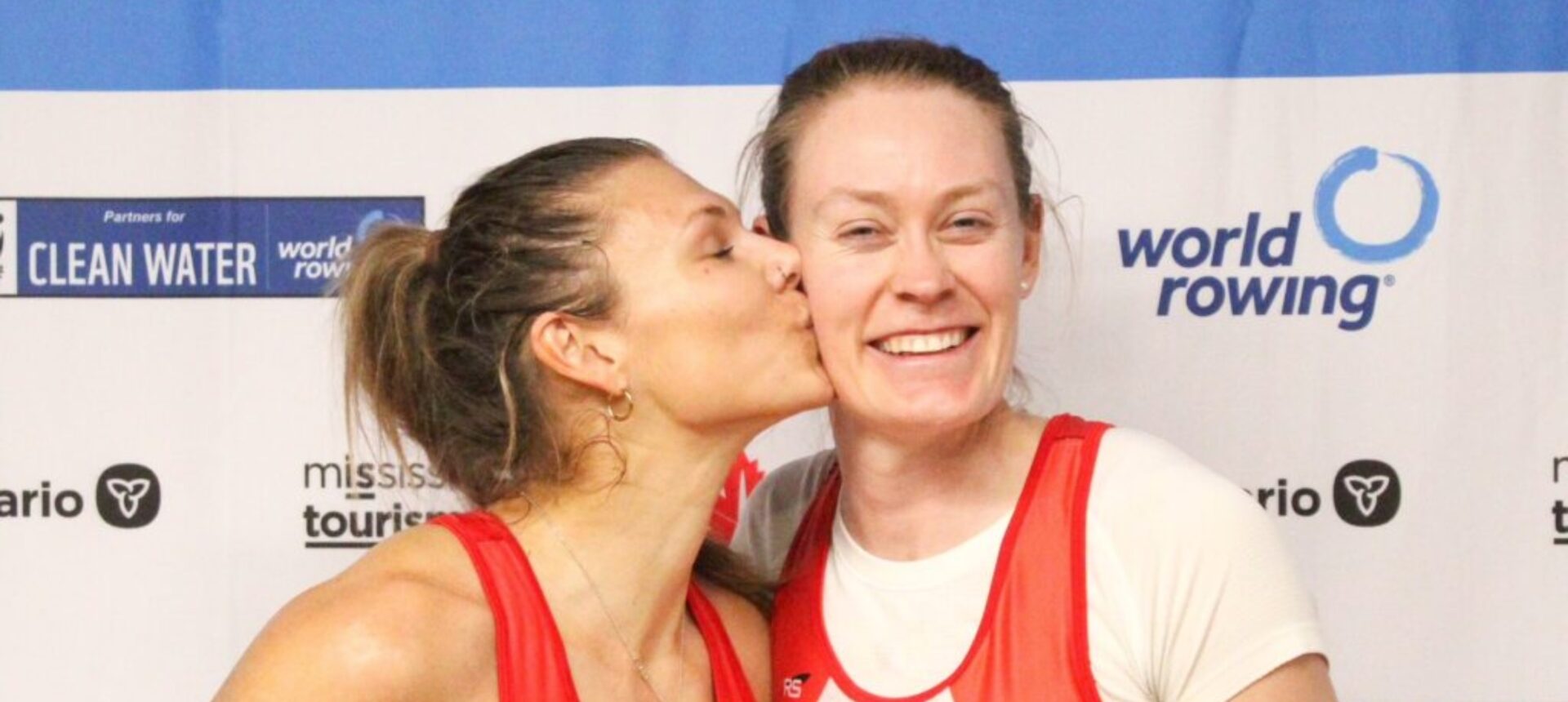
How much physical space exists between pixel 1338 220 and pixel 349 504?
1113 mm

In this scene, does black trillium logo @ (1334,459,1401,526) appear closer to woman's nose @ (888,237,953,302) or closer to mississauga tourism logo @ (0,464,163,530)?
woman's nose @ (888,237,953,302)

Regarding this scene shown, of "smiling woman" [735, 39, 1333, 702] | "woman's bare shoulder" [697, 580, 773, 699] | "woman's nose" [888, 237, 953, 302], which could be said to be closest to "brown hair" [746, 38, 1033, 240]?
"smiling woman" [735, 39, 1333, 702]

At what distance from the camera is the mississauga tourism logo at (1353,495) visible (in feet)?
6.21

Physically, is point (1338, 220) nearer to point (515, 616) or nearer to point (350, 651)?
point (515, 616)

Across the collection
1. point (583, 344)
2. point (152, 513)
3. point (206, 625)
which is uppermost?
point (583, 344)

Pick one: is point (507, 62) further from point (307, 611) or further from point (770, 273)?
point (307, 611)

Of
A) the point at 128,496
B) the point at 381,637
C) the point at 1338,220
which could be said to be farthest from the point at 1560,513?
the point at 128,496

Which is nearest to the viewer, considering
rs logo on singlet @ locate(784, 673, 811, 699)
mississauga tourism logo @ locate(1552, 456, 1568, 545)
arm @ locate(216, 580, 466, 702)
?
arm @ locate(216, 580, 466, 702)

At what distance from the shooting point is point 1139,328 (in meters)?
1.92

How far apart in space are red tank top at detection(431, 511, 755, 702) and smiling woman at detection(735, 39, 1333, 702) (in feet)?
0.72

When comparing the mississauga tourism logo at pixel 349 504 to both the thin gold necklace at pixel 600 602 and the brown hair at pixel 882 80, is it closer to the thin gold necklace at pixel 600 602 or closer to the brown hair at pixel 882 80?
the thin gold necklace at pixel 600 602

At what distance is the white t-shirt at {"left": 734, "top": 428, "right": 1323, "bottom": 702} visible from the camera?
1.27 m

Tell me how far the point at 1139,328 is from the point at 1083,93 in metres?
0.26

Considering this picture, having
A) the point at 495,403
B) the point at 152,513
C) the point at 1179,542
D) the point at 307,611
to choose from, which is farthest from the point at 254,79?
the point at 1179,542
